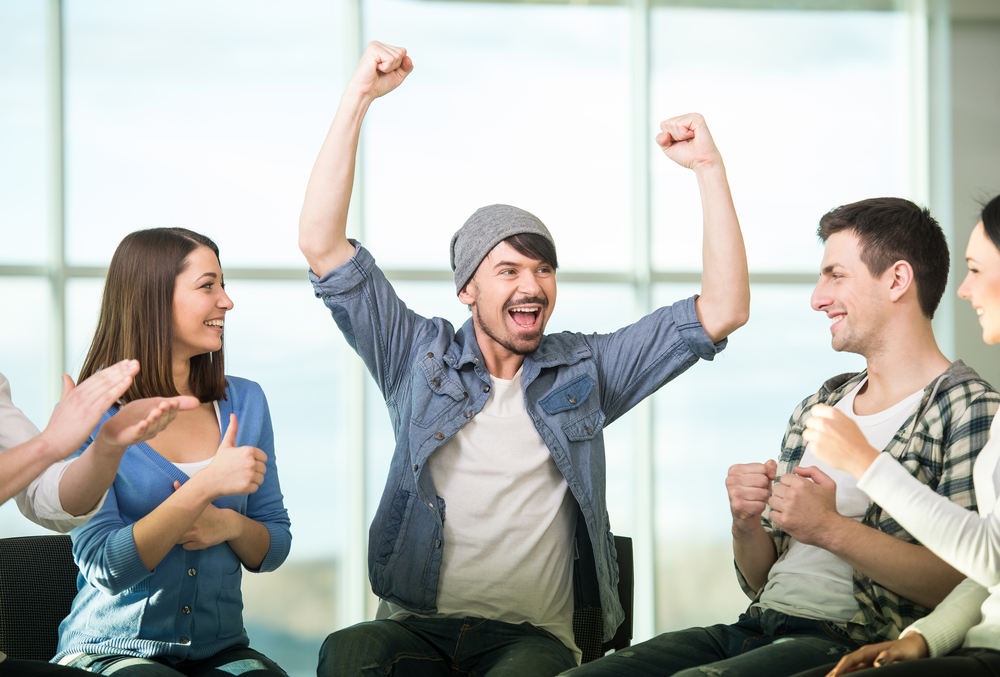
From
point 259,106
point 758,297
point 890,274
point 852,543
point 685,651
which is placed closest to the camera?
point 852,543

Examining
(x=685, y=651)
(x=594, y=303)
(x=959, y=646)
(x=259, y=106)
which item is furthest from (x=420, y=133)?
(x=959, y=646)

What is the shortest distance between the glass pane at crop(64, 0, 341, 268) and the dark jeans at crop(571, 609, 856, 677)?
8.61 feet

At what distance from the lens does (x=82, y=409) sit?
1329 millimetres

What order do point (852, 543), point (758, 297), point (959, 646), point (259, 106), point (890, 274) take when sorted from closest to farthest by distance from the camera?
point (959, 646) → point (852, 543) → point (890, 274) → point (259, 106) → point (758, 297)

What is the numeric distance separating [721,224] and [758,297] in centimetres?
229

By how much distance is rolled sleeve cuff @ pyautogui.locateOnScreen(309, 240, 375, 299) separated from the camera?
6.09 ft

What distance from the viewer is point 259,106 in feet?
12.3

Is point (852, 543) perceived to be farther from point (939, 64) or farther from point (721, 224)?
point (939, 64)

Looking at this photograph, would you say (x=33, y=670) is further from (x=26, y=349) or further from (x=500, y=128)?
(x=500, y=128)

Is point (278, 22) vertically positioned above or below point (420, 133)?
above

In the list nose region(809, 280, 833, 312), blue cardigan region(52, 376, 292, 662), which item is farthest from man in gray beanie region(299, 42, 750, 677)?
blue cardigan region(52, 376, 292, 662)

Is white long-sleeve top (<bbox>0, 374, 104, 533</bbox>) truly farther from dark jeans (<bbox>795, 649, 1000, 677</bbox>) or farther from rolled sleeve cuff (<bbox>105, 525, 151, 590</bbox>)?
dark jeans (<bbox>795, 649, 1000, 677</bbox>)

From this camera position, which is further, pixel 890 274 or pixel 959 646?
pixel 890 274

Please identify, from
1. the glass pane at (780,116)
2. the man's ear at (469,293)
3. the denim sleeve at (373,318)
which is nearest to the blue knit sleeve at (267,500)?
the denim sleeve at (373,318)
